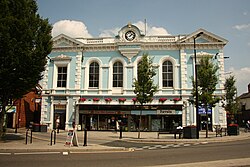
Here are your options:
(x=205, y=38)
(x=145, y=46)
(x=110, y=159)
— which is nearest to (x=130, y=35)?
(x=145, y=46)

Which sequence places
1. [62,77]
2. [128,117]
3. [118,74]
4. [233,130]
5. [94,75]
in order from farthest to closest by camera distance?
[62,77], [94,75], [118,74], [128,117], [233,130]

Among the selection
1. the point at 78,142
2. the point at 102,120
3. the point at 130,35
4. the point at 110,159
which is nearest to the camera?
the point at 110,159

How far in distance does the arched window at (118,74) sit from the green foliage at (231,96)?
1392 cm

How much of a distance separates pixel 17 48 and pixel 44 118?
17.8 m

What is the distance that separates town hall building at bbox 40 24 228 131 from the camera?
96.3ft

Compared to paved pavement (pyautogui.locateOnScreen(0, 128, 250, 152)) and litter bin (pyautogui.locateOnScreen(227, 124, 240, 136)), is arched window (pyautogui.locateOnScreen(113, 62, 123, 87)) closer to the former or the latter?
paved pavement (pyautogui.locateOnScreen(0, 128, 250, 152))

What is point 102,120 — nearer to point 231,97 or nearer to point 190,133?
point 190,133

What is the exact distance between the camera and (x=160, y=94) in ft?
97.5

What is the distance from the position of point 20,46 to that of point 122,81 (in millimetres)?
16774

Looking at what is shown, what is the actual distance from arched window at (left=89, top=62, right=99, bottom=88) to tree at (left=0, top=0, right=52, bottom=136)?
1396cm

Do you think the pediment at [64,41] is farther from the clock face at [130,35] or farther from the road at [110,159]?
the road at [110,159]

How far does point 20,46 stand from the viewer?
1562 cm

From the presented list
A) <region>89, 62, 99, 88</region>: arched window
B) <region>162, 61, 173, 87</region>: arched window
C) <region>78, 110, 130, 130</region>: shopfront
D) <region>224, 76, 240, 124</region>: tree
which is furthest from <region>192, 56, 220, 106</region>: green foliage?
<region>89, 62, 99, 88</region>: arched window

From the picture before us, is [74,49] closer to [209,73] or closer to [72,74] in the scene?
[72,74]
